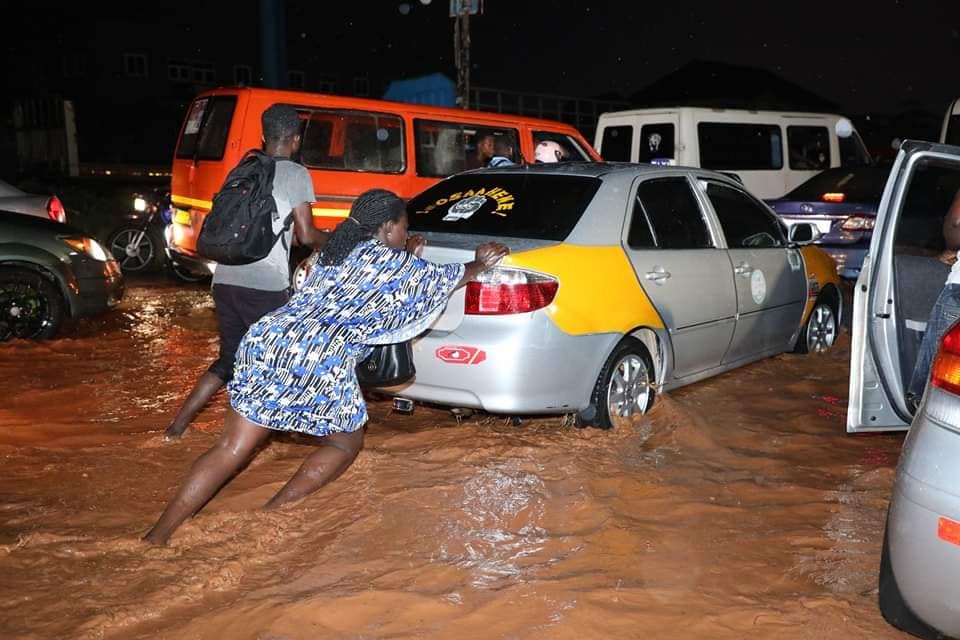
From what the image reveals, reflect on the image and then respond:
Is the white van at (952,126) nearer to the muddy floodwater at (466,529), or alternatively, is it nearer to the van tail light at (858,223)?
the van tail light at (858,223)

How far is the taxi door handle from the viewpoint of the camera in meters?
5.34

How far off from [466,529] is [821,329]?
444 centimetres

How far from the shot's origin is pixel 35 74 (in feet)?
129

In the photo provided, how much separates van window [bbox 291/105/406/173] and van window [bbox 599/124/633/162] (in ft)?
14.3

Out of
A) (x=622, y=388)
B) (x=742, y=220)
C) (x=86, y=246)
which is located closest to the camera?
(x=622, y=388)

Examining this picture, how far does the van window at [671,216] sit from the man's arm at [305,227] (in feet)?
5.70

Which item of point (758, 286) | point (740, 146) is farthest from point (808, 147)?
point (758, 286)

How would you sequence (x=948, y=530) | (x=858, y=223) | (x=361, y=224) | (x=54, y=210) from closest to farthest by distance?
1. (x=948, y=530)
2. (x=361, y=224)
3. (x=54, y=210)
4. (x=858, y=223)

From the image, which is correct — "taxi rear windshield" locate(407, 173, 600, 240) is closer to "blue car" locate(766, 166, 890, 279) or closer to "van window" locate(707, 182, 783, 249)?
"van window" locate(707, 182, 783, 249)

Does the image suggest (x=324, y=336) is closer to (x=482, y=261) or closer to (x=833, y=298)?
(x=482, y=261)

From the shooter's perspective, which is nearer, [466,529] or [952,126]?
[466,529]

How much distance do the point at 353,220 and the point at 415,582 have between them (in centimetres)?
142

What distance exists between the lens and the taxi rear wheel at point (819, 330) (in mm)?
7266

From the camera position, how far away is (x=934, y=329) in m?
4.14
